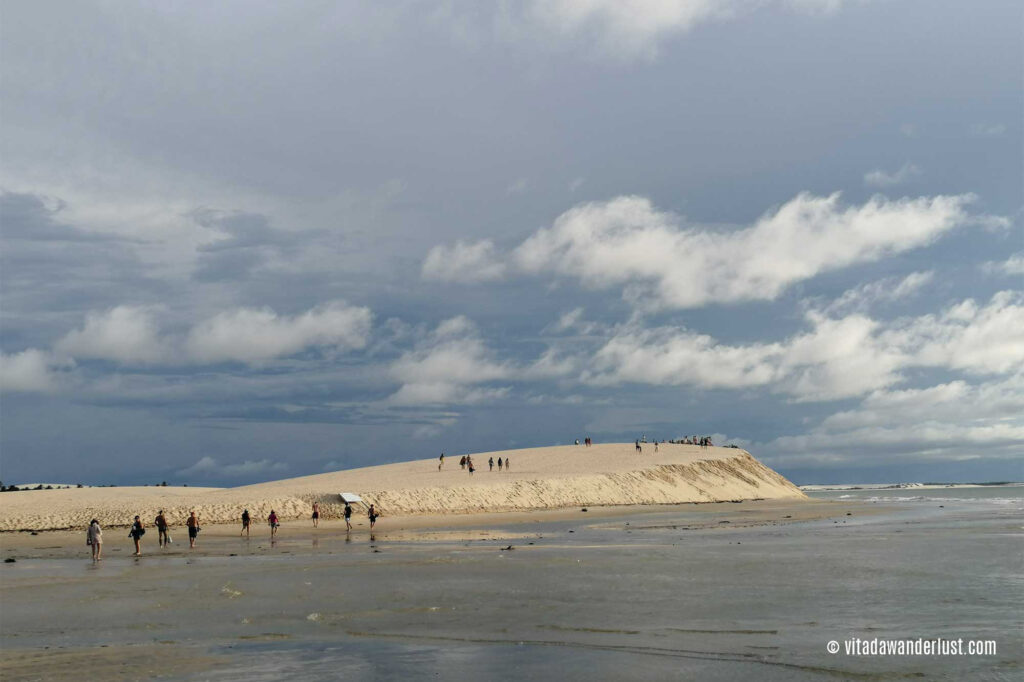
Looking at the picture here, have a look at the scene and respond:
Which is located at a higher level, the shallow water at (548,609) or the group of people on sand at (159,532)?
the group of people on sand at (159,532)

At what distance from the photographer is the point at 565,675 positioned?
44.6 ft

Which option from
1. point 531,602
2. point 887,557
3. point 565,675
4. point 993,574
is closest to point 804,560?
point 887,557

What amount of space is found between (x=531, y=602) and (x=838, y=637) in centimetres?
747

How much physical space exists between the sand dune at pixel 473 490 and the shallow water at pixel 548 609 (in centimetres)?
2725

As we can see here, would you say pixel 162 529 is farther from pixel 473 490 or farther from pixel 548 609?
pixel 473 490

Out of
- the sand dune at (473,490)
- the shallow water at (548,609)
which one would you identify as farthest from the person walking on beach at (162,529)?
the sand dune at (473,490)

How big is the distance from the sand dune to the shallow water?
89.4 feet

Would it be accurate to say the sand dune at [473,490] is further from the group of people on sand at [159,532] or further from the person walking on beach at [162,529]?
the person walking on beach at [162,529]

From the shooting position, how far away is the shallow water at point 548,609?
1436cm

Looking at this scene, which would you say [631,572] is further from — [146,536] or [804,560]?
[146,536]

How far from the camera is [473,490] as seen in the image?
6788 cm

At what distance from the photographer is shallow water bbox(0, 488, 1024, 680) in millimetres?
14359

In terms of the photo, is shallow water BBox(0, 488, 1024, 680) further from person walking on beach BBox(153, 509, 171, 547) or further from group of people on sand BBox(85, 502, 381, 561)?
person walking on beach BBox(153, 509, 171, 547)

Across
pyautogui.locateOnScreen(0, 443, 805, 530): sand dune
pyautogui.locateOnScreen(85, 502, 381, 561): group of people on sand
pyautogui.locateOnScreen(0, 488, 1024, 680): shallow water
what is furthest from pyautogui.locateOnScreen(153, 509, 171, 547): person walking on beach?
pyautogui.locateOnScreen(0, 443, 805, 530): sand dune
